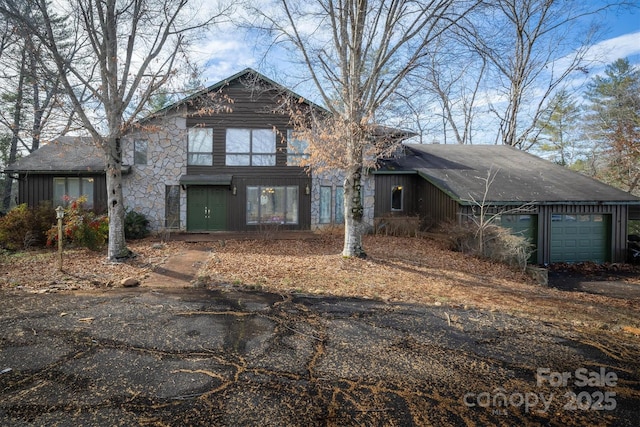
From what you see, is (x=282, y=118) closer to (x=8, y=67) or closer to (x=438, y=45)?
(x=438, y=45)

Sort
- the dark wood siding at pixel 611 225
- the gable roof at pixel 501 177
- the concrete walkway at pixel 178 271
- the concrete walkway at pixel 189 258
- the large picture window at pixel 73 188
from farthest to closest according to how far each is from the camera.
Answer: the large picture window at pixel 73 188 < the dark wood siding at pixel 611 225 < the gable roof at pixel 501 177 < the concrete walkway at pixel 189 258 < the concrete walkway at pixel 178 271

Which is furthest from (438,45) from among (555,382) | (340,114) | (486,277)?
A: (555,382)

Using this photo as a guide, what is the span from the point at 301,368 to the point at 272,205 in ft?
39.4

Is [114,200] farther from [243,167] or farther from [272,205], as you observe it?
[272,205]

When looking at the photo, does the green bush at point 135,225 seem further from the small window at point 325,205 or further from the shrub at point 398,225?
the shrub at point 398,225

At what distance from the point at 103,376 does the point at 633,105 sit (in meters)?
30.2

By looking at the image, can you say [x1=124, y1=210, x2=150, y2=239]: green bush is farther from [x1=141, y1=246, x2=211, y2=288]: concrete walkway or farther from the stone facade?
[x1=141, y1=246, x2=211, y2=288]: concrete walkway

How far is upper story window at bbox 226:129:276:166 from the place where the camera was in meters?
14.6

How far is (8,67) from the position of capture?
345 inches

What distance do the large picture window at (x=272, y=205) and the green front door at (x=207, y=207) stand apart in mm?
1168

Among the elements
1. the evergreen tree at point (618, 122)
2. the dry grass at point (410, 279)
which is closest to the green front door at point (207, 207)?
the dry grass at point (410, 279)

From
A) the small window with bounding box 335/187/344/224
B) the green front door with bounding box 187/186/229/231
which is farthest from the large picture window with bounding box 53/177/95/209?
the small window with bounding box 335/187/344/224

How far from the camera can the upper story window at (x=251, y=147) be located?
47.8 ft

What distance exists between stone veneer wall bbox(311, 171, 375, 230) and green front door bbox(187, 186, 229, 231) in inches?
159
